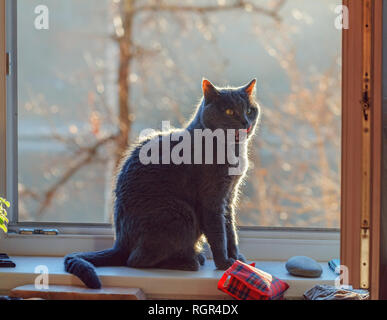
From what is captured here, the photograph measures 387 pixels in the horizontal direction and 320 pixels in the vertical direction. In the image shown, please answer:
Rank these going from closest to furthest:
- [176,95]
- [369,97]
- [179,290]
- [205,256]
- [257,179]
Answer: [369,97]
[179,290]
[205,256]
[176,95]
[257,179]

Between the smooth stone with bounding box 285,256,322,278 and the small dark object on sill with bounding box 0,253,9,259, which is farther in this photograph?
the small dark object on sill with bounding box 0,253,9,259

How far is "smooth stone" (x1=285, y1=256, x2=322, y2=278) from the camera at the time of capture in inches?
53.8

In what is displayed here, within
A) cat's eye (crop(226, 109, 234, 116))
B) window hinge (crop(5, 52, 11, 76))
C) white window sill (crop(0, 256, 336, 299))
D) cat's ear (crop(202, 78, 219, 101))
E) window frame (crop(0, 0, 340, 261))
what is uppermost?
window hinge (crop(5, 52, 11, 76))

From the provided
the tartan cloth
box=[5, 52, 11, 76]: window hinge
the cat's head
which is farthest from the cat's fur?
box=[5, 52, 11, 76]: window hinge

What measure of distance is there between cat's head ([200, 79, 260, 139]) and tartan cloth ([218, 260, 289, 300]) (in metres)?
0.38

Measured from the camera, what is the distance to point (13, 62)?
1602 mm

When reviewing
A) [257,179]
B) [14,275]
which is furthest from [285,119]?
[14,275]

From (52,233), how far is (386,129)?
3.45 ft

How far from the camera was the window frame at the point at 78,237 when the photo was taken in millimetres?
1557

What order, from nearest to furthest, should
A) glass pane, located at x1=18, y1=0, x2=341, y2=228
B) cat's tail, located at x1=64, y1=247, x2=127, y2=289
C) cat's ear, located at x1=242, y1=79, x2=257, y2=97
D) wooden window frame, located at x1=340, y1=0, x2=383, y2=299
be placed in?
wooden window frame, located at x1=340, y1=0, x2=383, y2=299, cat's tail, located at x1=64, y1=247, x2=127, y2=289, cat's ear, located at x1=242, y1=79, x2=257, y2=97, glass pane, located at x1=18, y1=0, x2=341, y2=228

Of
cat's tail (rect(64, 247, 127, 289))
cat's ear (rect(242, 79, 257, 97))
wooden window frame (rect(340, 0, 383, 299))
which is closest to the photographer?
wooden window frame (rect(340, 0, 383, 299))

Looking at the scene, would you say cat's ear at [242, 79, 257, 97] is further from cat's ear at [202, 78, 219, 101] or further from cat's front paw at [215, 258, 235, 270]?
cat's front paw at [215, 258, 235, 270]

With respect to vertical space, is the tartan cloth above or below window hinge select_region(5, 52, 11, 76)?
below
